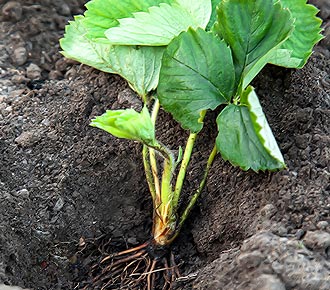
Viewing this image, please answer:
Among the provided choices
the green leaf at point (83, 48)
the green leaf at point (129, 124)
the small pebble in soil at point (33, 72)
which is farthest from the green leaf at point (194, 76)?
the small pebble in soil at point (33, 72)

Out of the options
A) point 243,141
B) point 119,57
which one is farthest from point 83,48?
point 243,141

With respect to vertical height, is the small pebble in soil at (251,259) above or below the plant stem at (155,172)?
above

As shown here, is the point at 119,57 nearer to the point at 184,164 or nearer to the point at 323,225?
the point at 184,164

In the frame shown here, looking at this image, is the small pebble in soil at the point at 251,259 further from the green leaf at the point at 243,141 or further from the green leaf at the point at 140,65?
the green leaf at the point at 140,65

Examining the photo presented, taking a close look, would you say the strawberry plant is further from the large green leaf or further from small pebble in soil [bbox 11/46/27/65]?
small pebble in soil [bbox 11/46/27/65]

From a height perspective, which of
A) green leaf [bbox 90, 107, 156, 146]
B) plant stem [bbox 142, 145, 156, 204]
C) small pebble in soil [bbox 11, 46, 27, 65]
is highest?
green leaf [bbox 90, 107, 156, 146]

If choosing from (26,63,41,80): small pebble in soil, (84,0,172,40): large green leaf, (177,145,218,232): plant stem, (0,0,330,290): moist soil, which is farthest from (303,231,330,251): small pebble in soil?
(26,63,41,80): small pebble in soil

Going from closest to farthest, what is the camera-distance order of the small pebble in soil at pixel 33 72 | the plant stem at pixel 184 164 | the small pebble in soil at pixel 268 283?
the small pebble in soil at pixel 268 283
the plant stem at pixel 184 164
the small pebble in soil at pixel 33 72
